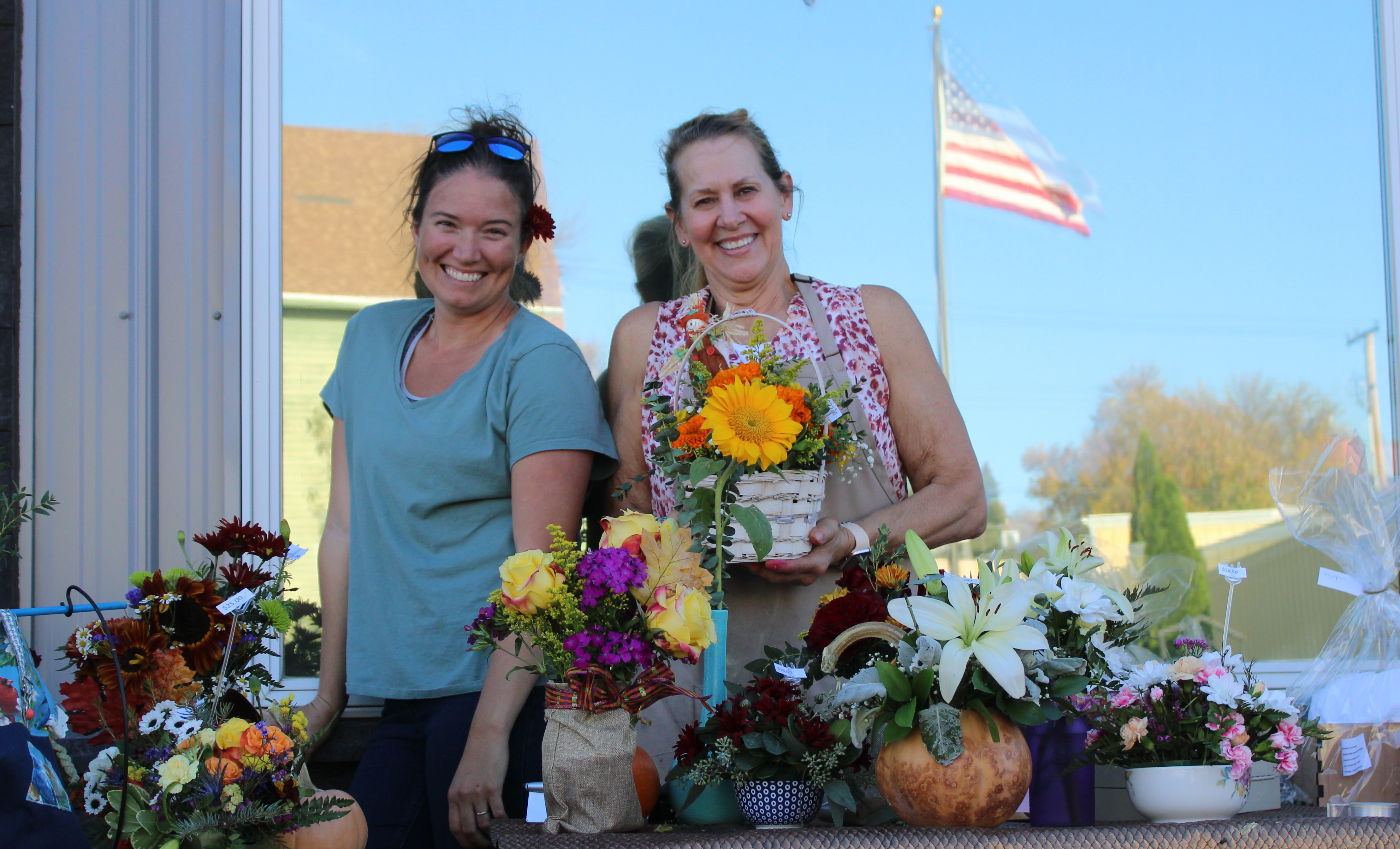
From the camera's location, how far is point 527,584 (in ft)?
4.83

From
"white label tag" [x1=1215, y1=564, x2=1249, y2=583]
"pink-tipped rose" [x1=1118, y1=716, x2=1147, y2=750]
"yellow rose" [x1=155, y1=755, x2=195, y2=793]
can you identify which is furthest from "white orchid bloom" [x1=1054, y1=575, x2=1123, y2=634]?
"yellow rose" [x1=155, y1=755, x2=195, y2=793]

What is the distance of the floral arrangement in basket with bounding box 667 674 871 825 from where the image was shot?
1503 mm

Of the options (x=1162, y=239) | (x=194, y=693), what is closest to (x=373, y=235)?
(x=194, y=693)

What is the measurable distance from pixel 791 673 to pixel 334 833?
71 cm

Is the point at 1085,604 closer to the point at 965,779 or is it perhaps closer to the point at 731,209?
Result: the point at 965,779

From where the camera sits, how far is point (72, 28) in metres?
2.69

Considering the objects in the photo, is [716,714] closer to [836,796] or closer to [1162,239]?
[836,796]

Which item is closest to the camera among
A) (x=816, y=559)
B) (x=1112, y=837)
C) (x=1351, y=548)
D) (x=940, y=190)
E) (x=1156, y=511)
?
(x=1112, y=837)

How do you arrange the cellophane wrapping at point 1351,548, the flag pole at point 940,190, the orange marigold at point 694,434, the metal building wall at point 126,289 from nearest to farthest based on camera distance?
the orange marigold at point 694,434
the cellophane wrapping at point 1351,548
the metal building wall at point 126,289
the flag pole at point 940,190

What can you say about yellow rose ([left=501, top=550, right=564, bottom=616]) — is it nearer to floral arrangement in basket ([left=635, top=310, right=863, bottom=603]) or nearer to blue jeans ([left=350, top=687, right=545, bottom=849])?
floral arrangement in basket ([left=635, top=310, right=863, bottom=603])

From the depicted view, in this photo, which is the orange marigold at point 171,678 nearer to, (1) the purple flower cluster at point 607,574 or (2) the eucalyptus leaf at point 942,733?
(1) the purple flower cluster at point 607,574

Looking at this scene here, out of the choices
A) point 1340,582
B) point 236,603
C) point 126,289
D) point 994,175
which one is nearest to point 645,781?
point 236,603

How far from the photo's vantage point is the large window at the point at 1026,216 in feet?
11.3

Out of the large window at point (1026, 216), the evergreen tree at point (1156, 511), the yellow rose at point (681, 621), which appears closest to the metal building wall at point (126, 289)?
the large window at point (1026, 216)
